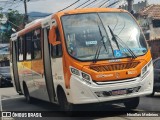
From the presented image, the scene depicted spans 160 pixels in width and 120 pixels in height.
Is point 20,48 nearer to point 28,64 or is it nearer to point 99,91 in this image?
point 28,64

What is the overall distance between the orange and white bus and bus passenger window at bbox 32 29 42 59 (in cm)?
98

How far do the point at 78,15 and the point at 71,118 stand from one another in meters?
2.76

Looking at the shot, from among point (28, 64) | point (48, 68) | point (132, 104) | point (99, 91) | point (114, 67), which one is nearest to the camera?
point (99, 91)

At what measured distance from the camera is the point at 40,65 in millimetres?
12984

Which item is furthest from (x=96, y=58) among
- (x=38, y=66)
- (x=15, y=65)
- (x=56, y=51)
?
(x=15, y=65)

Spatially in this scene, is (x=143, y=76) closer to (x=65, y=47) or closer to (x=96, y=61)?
(x=96, y=61)

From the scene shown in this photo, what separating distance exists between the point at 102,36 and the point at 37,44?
338cm

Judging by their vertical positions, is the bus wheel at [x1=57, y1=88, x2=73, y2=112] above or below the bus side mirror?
below

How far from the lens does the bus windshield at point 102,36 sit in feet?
33.9

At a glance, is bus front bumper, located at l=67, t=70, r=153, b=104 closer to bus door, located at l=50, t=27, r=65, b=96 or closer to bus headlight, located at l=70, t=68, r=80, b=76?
bus headlight, located at l=70, t=68, r=80, b=76

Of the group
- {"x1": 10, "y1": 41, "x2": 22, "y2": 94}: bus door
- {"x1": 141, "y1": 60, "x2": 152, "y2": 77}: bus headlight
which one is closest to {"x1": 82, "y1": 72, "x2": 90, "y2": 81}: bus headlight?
{"x1": 141, "y1": 60, "x2": 152, "y2": 77}: bus headlight

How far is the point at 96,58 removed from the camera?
10172mm

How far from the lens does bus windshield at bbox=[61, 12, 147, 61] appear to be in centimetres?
1034

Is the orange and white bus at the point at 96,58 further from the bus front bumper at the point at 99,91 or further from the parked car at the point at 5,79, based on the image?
the parked car at the point at 5,79
